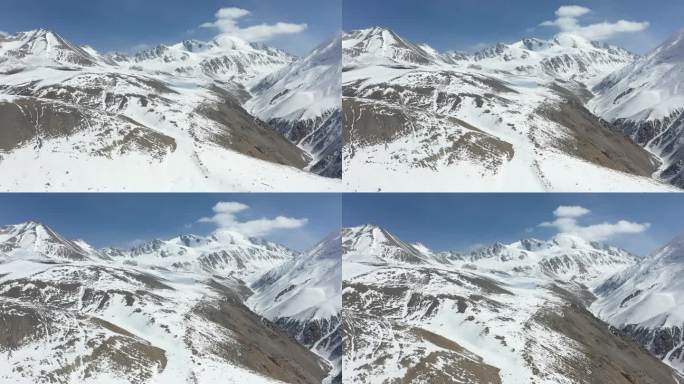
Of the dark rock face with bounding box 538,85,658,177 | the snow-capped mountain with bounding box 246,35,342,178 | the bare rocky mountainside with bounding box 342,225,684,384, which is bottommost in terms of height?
the bare rocky mountainside with bounding box 342,225,684,384

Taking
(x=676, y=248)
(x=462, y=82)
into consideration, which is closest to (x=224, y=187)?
(x=462, y=82)

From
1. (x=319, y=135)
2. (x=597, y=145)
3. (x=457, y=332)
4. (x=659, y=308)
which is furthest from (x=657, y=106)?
(x=457, y=332)

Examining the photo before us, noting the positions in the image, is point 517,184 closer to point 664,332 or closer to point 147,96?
point 147,96

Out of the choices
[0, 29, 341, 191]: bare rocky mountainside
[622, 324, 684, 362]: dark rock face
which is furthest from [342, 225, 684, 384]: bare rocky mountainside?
[622, 324, 684, 362]: dark rock face

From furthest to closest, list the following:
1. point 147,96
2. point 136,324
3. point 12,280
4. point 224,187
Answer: point 147,96 < point 12,280 < point 136,324 < point 224,187

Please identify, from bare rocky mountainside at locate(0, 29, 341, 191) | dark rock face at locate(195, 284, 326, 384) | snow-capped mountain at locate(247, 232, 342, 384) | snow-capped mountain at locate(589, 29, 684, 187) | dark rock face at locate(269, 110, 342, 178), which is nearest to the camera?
bare rocky mountainside at locate(0, 29, 341, 191)

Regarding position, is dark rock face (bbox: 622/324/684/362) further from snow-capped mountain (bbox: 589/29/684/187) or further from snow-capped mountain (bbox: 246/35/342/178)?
snow-capped mountain (bbox: 246/35/342/178)

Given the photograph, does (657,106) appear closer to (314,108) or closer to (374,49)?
(374,49)
